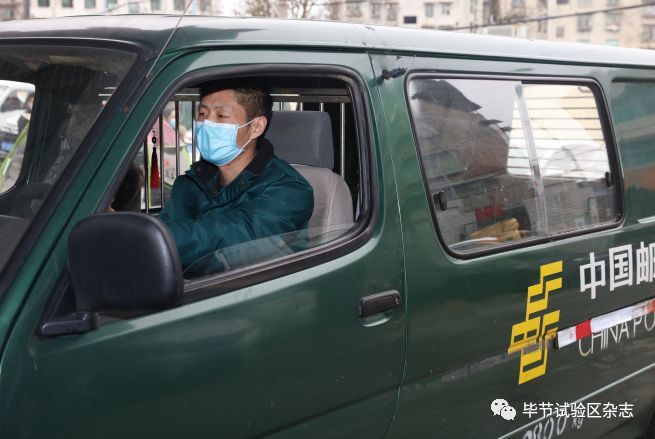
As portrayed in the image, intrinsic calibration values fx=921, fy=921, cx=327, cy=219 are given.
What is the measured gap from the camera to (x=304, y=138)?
3.28 metres

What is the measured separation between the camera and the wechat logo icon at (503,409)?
3131 mm

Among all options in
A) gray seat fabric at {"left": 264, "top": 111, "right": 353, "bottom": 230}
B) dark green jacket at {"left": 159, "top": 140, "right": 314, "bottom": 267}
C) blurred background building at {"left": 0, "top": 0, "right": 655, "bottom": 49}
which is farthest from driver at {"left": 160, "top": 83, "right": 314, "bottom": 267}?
blurred background building at {"left": 0, "top": 0, "right": 655, "bottom": 49}

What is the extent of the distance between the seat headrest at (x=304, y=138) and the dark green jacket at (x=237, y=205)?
0.28 meters

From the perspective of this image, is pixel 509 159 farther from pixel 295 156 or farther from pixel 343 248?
pixel 343 248

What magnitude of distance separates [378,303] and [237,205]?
55cm

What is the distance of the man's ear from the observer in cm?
295

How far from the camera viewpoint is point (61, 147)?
2266 millimetres

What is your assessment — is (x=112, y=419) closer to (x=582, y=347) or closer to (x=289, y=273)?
(x=289, y=273)

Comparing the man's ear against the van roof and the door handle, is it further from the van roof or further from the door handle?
the door handle

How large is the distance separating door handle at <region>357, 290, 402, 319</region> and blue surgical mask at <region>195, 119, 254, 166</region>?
649 mm

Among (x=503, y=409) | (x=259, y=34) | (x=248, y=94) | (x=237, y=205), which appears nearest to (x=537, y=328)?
(x=503, y=409)

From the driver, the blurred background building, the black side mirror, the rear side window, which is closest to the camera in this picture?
the black side mirror

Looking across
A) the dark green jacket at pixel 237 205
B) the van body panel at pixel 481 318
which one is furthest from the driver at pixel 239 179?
the van body panel at pixel 481 318

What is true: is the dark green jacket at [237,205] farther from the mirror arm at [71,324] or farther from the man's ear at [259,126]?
the mirror arm at [71,324]
